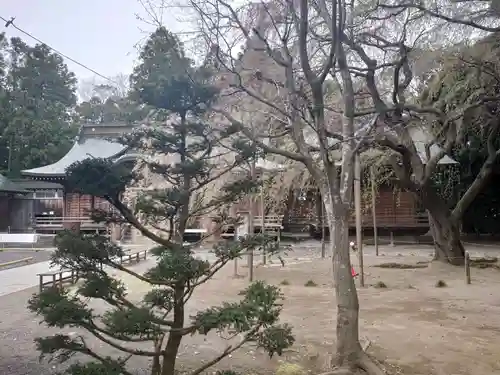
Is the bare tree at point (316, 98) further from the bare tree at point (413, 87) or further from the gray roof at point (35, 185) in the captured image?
the gray roof at point (35, 185)

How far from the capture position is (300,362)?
4.75 meters

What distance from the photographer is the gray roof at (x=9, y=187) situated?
78.9 feet

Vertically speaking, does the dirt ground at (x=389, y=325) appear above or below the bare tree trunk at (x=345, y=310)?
below

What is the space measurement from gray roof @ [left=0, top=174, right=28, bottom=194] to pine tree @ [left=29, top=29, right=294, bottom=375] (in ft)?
78.8

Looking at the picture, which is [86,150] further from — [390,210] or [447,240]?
[447,240]

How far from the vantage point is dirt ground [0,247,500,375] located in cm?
473

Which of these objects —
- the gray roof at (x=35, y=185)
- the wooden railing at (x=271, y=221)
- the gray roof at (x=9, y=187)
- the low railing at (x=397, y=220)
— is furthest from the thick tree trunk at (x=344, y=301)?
the gray roof at (x=35, y=185)

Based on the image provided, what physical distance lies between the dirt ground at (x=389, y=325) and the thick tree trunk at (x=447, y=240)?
0.78 meters

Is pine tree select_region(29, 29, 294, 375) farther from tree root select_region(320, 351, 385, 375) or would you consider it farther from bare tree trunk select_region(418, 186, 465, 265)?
bare tree trunk select_region(418, 186, 465, 265)

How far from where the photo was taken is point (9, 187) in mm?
24531

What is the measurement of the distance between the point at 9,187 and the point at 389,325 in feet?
77.7

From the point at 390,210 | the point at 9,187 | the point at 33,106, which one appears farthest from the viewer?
the point at 33,106

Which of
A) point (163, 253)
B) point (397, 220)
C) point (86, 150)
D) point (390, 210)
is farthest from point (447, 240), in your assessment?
point (86, 150)

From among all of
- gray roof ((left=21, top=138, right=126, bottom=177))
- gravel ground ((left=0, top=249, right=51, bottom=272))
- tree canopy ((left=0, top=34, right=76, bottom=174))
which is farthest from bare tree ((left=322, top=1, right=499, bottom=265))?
tree canopy ((left=0, top=34, right=76, bottom=174))
